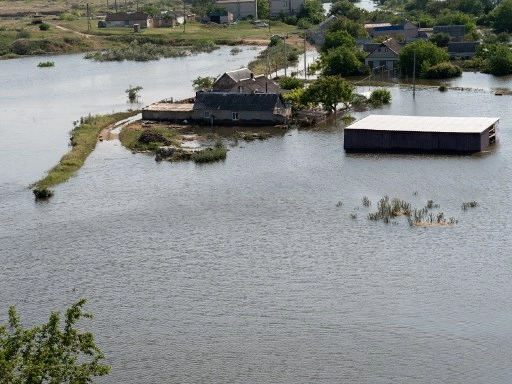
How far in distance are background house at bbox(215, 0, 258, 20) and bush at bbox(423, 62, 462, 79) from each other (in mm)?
38812

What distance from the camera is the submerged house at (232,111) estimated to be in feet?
137

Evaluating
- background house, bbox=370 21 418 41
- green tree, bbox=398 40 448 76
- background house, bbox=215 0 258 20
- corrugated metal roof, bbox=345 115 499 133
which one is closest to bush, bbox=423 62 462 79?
green tree, bbox=398 40 448 76

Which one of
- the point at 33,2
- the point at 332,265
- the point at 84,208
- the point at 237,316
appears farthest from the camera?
the point at 33,2

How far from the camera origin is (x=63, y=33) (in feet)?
257

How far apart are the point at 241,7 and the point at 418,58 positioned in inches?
1521

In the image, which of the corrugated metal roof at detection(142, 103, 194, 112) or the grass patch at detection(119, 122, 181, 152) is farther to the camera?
the corrugated metal roof at detection(142, 103, 194, 112)

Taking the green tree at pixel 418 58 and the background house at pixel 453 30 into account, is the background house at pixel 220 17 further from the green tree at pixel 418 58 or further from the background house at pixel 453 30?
the green tree at pixel 418 58

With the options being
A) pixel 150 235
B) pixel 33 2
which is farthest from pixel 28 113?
pixel 33 2

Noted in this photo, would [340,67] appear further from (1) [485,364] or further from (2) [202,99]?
(1) [485,364]

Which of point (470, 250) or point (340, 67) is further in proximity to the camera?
point (340, 67)

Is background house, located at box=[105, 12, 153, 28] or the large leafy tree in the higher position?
background house, located at box=[105, 12, 153, 28]

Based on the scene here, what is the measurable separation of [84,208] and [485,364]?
1473cm

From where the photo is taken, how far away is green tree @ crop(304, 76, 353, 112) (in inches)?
1670

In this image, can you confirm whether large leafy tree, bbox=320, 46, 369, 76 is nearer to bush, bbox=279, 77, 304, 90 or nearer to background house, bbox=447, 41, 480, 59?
background house, bbox=447, 41, 480, 59
